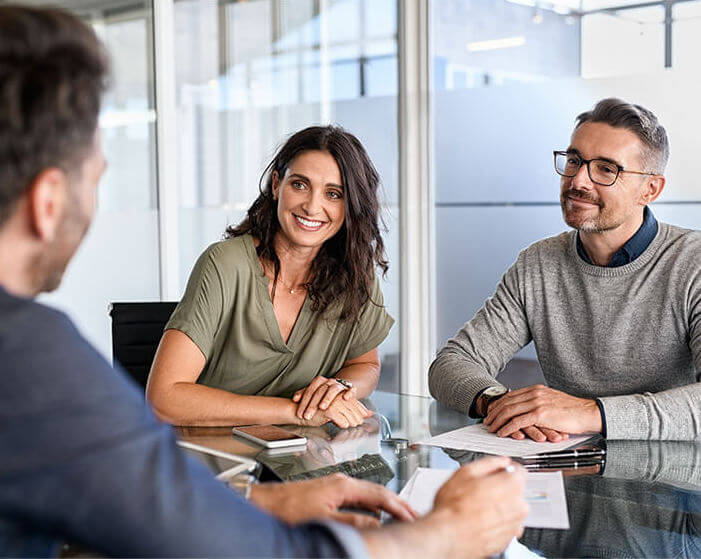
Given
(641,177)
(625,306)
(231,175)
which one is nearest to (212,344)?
(625,306)

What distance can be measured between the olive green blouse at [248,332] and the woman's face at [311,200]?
141 mm

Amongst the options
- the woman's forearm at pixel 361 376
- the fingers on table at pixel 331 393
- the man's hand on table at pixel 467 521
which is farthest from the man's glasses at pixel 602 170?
the man's hand on table at pixel 467 521

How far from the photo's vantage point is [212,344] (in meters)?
2.33

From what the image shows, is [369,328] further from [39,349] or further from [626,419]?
[39,349]

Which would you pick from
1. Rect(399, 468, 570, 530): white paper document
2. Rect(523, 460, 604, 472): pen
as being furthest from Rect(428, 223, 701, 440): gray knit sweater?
Rect(399, 468, 570, 530): white paper document

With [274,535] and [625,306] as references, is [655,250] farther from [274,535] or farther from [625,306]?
[274,535]

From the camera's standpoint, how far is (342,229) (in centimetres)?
256

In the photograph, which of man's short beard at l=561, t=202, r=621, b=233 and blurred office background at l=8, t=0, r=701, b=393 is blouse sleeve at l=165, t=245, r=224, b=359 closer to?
man's short beard at l=561, t=202, r=621, b=233

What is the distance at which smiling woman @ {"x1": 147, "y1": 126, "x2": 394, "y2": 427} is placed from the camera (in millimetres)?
2348

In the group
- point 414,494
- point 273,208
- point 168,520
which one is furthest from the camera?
point 273,208

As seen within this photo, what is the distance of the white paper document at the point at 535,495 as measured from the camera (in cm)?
139

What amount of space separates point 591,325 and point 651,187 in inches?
17.4

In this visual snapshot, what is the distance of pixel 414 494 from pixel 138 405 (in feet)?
2.41

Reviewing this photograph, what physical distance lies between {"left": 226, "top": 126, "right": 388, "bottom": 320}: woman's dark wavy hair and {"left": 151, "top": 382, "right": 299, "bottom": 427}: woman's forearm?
46 centimetres
